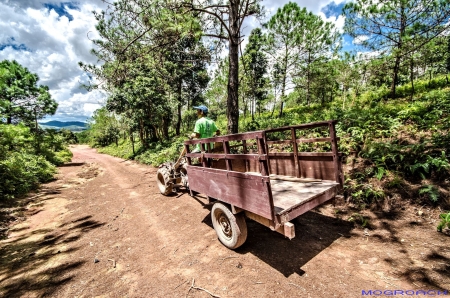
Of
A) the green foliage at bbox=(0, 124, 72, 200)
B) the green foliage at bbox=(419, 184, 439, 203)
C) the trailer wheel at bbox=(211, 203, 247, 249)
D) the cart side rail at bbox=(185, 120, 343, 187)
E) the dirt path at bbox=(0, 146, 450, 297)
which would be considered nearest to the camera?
the dirt path at bbox=(0, 146, 450, 297)

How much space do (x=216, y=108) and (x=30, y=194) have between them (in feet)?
97.7

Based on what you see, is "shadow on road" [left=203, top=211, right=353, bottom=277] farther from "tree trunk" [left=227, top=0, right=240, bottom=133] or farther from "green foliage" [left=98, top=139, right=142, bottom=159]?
"green foliage" [left=98, top=139, right=142, bottom=159]

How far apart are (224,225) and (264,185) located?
5.22ft

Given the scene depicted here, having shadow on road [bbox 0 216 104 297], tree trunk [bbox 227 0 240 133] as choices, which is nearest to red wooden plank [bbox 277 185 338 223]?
shadow on road [bbox 0 216 104 297]

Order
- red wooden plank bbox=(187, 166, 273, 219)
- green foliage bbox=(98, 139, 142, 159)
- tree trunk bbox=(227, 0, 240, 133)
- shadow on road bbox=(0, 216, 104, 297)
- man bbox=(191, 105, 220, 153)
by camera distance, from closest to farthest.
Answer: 1. red wooden plank bbox=(187, 166, 273, 219)
2. shadow on road bbox=(0, 216, 104, 297)
3. man bbox=(191, 105, 220, 153)
4. tree trunk bbox=(227, 0, 240, 133)
5. green foliage bbox=(98, 139, 142, 159)

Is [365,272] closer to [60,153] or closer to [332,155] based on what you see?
[332,155]

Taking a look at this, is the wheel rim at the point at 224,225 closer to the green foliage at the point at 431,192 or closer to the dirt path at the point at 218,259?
the dirt path at the point at 218,259

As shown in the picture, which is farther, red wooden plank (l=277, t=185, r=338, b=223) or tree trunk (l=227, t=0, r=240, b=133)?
tree trunk (l=227, t=0, r=240, b=133)

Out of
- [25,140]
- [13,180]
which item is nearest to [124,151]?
[25,140]

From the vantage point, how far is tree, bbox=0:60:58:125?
16766 millimetres

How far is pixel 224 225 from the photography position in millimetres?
3594

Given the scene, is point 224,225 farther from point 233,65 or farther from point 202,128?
point 233,65

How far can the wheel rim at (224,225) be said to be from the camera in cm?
347

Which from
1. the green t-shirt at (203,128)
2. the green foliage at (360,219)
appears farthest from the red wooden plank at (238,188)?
the green foliage at (360,219)
